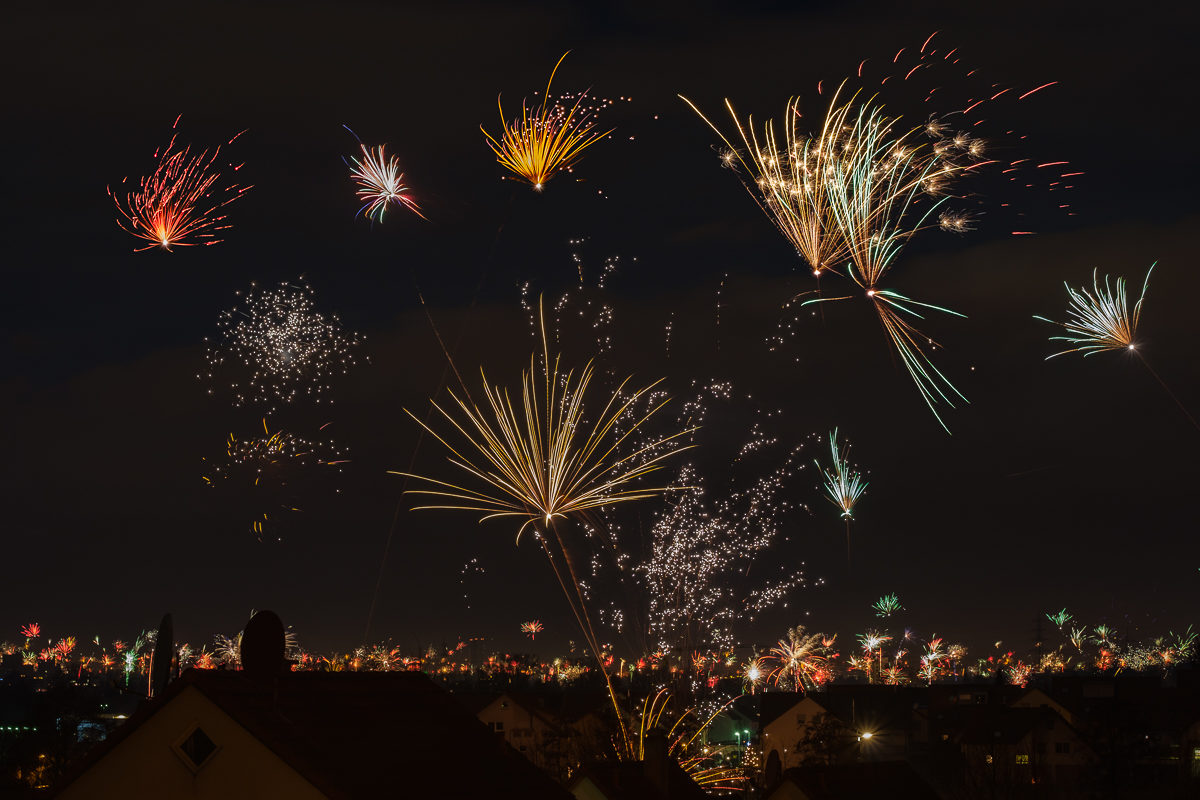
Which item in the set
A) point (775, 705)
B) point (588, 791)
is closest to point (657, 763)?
point (588, 791)

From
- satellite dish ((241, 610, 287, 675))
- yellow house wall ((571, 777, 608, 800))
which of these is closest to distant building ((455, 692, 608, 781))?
yellow house wall ((571, 777, 608, 800))

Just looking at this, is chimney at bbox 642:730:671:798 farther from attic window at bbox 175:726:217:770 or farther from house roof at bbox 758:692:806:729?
house roof at bbox 758:692:806:729

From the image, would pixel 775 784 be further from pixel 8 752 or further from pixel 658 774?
pixel 8 752

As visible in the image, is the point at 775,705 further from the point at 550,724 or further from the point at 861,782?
the point at 861,782

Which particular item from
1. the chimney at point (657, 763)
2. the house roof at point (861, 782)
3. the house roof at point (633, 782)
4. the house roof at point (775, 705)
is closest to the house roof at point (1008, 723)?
the house roof at point (775, 705)

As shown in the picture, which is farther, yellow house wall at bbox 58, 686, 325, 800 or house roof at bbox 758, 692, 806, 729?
house roof at bbox 758, 692, 806, 729

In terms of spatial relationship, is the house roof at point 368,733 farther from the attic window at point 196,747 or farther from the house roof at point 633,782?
the house roof at point 633,782
